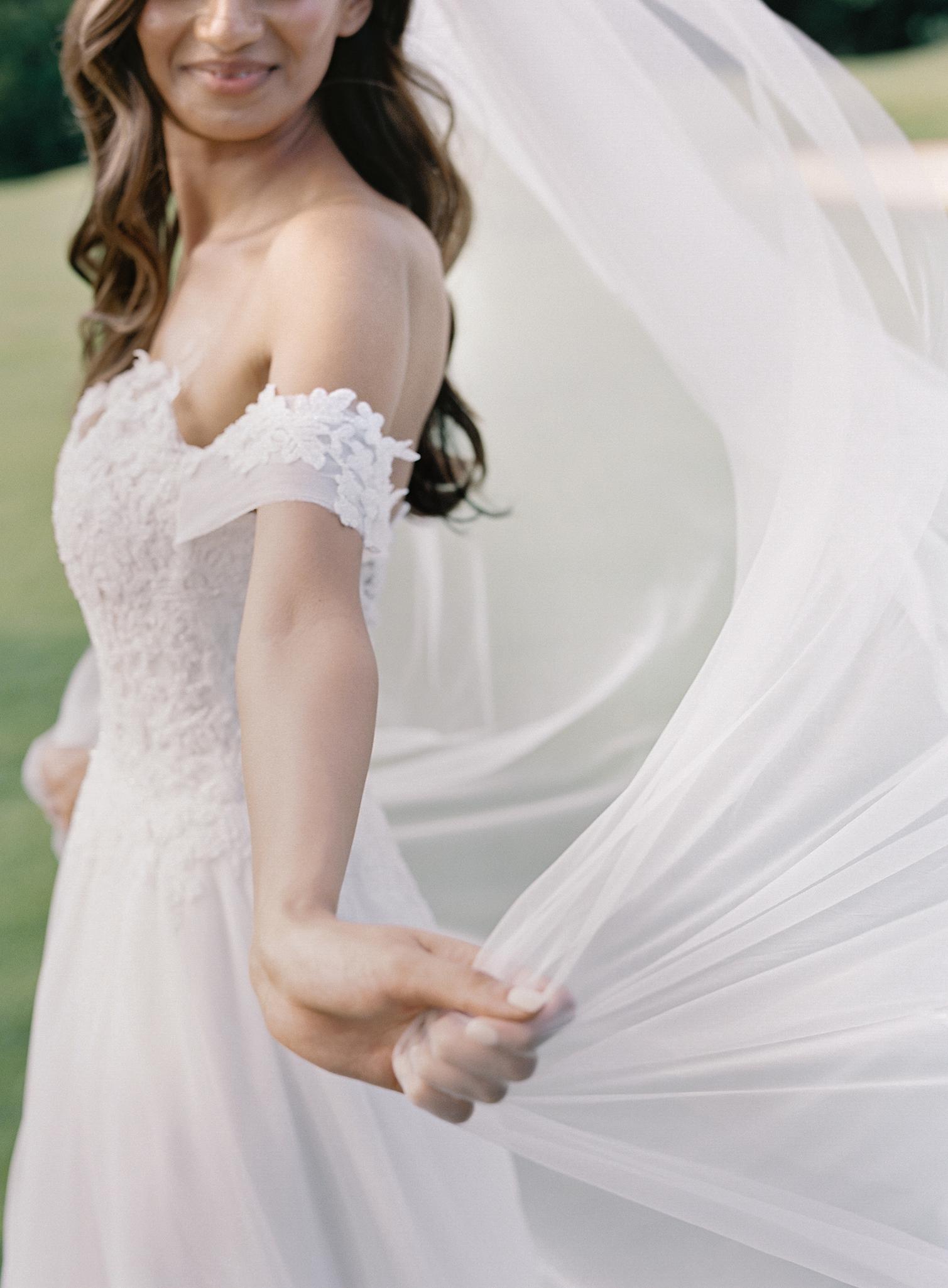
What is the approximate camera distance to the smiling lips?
4.13ft

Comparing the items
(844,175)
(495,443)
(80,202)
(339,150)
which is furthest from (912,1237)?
(495,443)

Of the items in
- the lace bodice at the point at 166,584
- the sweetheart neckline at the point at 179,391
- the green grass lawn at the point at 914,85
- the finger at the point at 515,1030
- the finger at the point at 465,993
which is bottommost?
the green grass lawn at the point at 914,85

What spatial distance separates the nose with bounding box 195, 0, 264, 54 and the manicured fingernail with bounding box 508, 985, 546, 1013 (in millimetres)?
827

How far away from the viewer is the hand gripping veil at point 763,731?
3.21 feet

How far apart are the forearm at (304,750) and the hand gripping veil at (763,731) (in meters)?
0.13

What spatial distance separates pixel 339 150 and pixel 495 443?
104 centimetres

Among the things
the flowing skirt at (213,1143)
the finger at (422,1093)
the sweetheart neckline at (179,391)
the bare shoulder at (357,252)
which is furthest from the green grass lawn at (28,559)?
the finger at (422,1093)

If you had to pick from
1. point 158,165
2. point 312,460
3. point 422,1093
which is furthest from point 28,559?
point 422,1093

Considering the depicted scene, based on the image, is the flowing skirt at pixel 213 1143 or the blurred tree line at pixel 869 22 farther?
the blurred tree line at pixel 869 22

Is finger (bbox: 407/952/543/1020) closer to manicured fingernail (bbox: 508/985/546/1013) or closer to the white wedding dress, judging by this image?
manicured fingernail (bbox: 508/985/546/1013)

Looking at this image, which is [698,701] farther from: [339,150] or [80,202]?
[80,202]

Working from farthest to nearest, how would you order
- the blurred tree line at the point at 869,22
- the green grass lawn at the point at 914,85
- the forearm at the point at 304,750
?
the blurred tree line at the point at 869,22
the green grass lawn at the point at 914,85
the forearm at the point at 304,750

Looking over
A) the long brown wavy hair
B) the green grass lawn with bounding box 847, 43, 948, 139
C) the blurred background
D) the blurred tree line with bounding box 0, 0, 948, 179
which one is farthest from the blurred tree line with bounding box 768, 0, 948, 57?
the long brown wavy hair

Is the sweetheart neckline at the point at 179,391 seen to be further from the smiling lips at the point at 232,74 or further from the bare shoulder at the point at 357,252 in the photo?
the smiling lips at the point at 232,74
